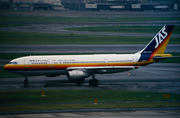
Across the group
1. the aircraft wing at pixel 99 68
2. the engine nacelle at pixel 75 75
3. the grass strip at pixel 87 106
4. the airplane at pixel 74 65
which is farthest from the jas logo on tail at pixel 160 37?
the grass strip at pixel 87 106

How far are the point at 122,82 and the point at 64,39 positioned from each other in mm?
55306

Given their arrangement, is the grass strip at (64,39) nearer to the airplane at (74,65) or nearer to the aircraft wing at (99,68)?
the airplane at (74,65)

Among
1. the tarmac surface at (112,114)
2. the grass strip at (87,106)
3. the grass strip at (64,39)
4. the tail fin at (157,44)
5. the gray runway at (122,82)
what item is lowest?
the gray runway at (122,82)

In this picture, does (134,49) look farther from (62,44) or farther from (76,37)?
(76,37)

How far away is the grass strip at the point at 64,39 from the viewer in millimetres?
93938

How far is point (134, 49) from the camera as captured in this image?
80.1 m

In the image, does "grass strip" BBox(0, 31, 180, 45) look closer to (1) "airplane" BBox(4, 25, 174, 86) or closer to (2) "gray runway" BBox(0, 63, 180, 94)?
(2) "gray runway" BBox(0, 63, 180, 94)

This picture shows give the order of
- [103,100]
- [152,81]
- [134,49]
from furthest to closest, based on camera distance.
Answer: [134,49] < [152,81] < [103,100]

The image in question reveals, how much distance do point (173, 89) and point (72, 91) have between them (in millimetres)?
15365

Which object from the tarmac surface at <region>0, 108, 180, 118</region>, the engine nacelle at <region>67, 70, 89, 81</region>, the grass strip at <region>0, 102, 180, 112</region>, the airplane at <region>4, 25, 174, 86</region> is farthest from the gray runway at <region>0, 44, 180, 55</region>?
the tarmac surface at <region>0, 108, 180, 118</region>

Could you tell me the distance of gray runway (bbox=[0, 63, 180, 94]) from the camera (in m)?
43.4

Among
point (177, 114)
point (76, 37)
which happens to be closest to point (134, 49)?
point (76, 37)

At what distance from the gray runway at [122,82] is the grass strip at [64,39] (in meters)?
40.5

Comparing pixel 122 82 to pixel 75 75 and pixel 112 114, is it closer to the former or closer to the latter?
pixel 75 75
